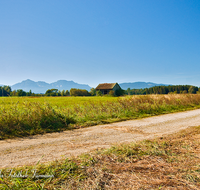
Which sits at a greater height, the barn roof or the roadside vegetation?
the barn roof

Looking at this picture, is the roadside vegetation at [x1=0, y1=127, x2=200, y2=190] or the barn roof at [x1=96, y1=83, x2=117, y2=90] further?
the barn roof at [x1=96, y1=83, x2=117, y2=90]

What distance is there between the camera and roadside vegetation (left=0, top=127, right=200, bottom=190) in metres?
2.21

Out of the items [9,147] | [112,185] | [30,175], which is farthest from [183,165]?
[9,147]

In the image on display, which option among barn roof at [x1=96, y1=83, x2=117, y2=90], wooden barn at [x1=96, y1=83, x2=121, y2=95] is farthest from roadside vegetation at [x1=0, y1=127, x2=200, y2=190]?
barn roof at [x1=96, y1=83, x2=117, y2=90]

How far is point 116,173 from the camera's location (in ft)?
8.30

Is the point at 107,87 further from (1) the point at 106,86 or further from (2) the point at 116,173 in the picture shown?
(2) the point at 116,173

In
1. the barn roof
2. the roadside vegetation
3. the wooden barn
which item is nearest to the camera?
the roadside vegetation

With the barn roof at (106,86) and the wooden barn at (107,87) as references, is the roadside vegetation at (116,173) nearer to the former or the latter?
the wooden barn at (107,87)

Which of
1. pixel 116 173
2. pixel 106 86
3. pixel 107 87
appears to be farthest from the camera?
pixel 106 86

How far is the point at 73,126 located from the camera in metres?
7.34

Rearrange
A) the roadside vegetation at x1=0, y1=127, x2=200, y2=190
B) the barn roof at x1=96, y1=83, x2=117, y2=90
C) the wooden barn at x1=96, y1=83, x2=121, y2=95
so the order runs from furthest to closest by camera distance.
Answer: the barn roof at x1=96, y1=83, x2=117, y2=90, the wooden barn at x1=96, y1=83, x2=121, y2=95, the roadside vegetation at x1=0, y1=127, x2=200, y2=190

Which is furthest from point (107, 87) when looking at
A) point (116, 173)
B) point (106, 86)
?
point (116, 173)

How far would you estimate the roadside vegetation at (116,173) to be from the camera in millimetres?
2207

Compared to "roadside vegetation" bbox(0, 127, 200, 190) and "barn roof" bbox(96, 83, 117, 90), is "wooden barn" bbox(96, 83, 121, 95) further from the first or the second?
"roadside vegetation" bbox(0, 127, 200, 190)
